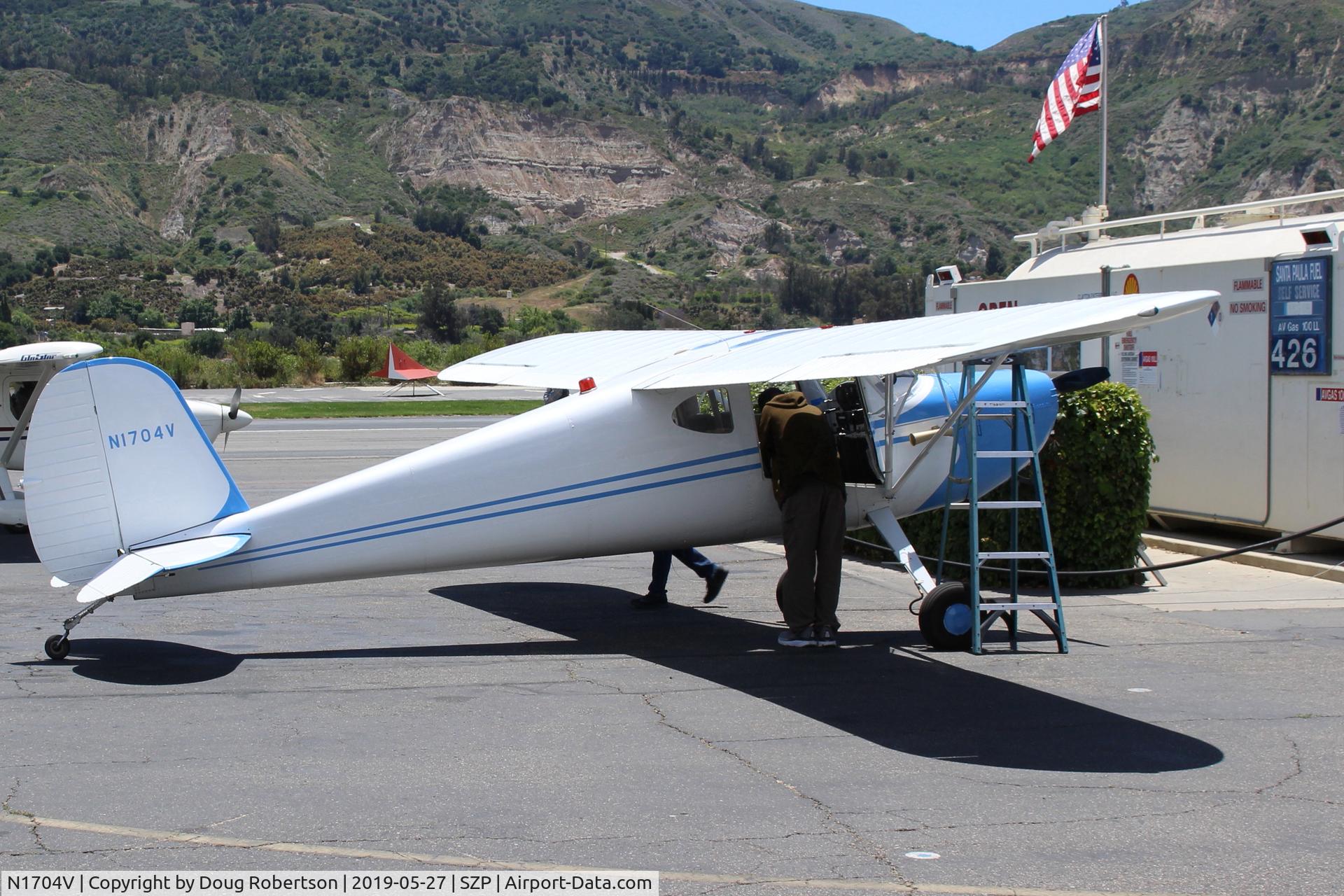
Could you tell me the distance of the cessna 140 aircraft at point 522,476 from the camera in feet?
25.4

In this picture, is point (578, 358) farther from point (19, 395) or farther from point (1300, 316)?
point (19, 395)

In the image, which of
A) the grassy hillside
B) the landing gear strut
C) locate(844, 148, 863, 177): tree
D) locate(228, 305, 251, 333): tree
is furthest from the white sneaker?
locate(844, 148, 863, 177): tree

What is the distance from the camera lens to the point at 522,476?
8.41 m

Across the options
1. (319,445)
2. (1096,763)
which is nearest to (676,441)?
(1096,763)

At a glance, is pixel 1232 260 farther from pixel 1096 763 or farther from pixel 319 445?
pixel 319 445

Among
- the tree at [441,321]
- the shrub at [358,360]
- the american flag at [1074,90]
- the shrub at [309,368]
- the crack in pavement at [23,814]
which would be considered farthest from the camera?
the tree at [441,321]

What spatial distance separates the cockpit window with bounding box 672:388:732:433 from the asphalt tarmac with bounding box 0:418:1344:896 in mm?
1526

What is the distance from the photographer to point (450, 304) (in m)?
77.8

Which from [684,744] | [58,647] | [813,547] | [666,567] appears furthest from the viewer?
[666,567]

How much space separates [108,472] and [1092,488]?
7710mm

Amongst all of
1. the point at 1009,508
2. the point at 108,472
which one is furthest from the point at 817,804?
the point at 108,472

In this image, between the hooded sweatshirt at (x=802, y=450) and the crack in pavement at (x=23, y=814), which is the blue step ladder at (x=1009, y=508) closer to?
the hooded sweatshirt at (x=802, y=450)

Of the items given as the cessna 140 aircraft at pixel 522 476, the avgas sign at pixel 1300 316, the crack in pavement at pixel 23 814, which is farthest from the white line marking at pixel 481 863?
the avgas sign at pixel 1300 316

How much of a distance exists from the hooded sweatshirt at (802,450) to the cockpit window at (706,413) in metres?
0.47
